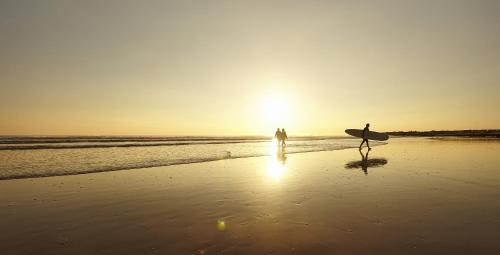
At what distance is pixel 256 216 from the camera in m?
8.12

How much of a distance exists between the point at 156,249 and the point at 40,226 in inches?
148

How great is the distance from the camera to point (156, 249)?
580cm

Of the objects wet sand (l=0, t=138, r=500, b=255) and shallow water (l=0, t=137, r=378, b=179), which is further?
shallow water (l=0, t=137, r=378, b=179)

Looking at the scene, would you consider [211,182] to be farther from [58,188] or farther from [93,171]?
[93,171]

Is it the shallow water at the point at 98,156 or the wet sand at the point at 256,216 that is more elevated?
the shallow water at the point at 98,156

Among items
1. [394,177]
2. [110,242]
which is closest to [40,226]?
[110,242]

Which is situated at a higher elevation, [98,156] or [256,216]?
[98,156]

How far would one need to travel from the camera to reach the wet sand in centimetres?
593

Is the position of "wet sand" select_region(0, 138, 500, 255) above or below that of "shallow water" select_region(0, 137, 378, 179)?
below

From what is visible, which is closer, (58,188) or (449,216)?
(449,216)

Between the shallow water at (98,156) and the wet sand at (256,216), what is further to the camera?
the shallow water at (98,156)

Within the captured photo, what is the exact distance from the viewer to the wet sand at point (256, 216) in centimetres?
593

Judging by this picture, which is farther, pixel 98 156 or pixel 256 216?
pixel 98 156

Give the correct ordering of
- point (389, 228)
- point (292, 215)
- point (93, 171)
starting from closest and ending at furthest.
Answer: point (389, 228)
point (292, 215)
point (93, 171)
